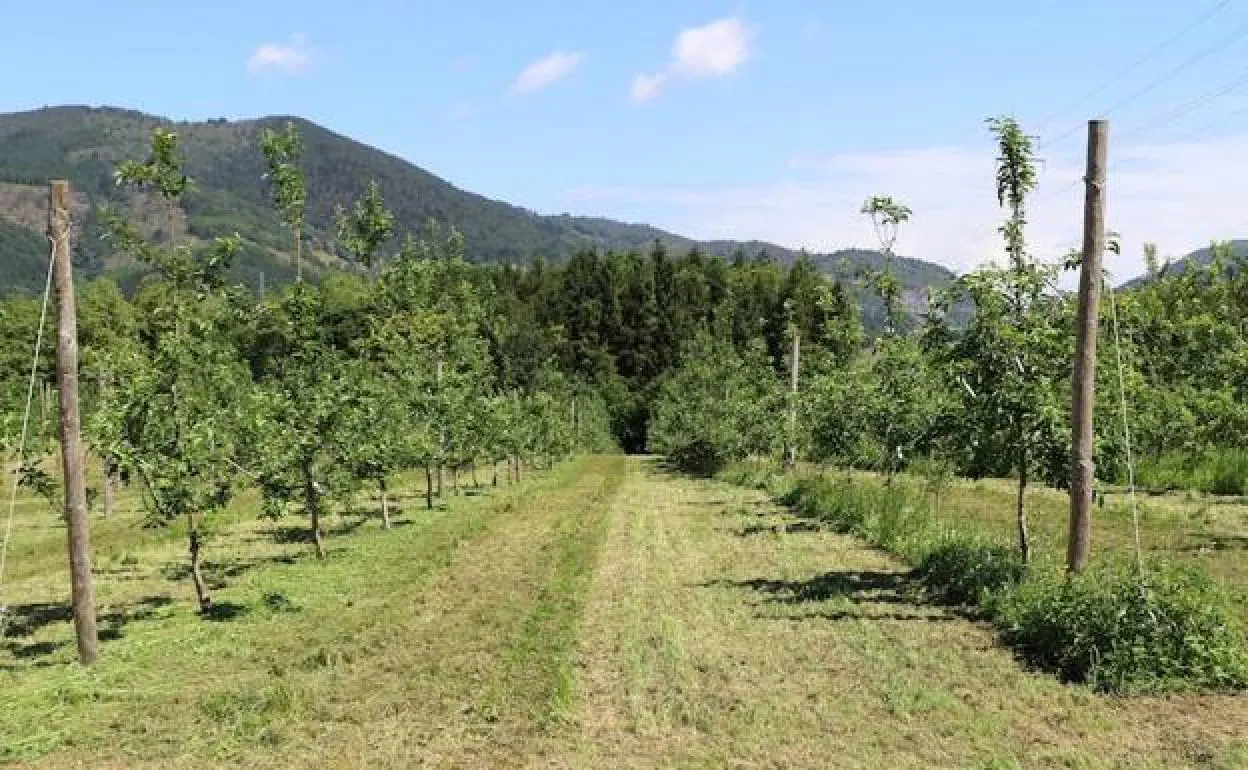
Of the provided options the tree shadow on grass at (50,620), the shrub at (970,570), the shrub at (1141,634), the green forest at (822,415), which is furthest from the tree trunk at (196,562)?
the shrub at (1141,634)

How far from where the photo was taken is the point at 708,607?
1795 cm

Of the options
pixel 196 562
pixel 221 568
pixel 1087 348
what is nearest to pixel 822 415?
pixel 1087 348

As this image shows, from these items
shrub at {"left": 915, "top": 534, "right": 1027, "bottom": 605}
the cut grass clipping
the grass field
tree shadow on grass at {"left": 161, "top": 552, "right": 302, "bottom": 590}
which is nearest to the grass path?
the grass field

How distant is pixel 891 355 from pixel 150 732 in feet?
81.6

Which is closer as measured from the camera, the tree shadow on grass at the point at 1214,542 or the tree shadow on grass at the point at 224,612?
the tree shadow on grass at the point at 224,612

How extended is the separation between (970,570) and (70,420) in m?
15.7

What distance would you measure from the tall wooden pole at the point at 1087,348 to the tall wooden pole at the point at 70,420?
614 inches

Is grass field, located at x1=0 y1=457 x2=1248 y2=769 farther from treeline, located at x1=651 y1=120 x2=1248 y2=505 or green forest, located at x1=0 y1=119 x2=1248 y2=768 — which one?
treeline, located at x1=651 y1=120 x2=1248 y2=505

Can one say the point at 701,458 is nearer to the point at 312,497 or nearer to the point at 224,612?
the point at 312,497

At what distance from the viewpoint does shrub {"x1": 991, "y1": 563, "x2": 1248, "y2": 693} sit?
41.1 ft

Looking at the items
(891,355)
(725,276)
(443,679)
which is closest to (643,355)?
(725,276)

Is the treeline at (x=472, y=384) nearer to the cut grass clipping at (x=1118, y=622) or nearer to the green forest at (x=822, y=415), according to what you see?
the green forest at (x=822, y=415)

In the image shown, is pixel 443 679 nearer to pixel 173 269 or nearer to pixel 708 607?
pixel 708 607

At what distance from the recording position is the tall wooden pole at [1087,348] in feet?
49.4
